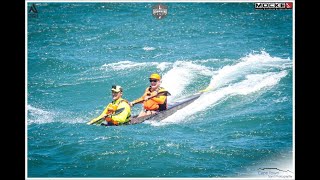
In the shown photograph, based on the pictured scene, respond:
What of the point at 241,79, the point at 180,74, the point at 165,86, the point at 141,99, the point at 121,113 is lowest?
the point at 121,113

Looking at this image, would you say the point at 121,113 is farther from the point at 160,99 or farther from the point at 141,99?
the point at 160,99

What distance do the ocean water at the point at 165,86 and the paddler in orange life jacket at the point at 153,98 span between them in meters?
0.24

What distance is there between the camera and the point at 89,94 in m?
19.5

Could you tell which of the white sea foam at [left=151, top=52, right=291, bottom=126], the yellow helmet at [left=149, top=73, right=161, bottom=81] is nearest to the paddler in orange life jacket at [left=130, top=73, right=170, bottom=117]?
the yellow helmet at [left=149, top=73, right=161, bottom=81]

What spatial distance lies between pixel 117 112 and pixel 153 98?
3.38 feet

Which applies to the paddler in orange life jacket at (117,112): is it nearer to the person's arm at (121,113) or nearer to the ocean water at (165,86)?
the person's arm at (121,113)

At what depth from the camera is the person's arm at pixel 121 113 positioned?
18.9m

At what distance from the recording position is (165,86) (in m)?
19.4

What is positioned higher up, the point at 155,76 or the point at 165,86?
the point at 155,76

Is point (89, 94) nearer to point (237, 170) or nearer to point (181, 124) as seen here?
point (181, 124)

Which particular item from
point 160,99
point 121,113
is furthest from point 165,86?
point 121,113

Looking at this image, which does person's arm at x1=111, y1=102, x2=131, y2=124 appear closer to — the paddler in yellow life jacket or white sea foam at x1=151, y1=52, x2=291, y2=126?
the paddler in yellow life jacket

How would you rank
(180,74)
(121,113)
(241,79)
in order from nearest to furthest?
1. (121,113)
2. (180,74)
3. (241,79)

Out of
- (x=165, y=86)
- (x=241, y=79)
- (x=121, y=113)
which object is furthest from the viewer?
(x=241, y=79)
